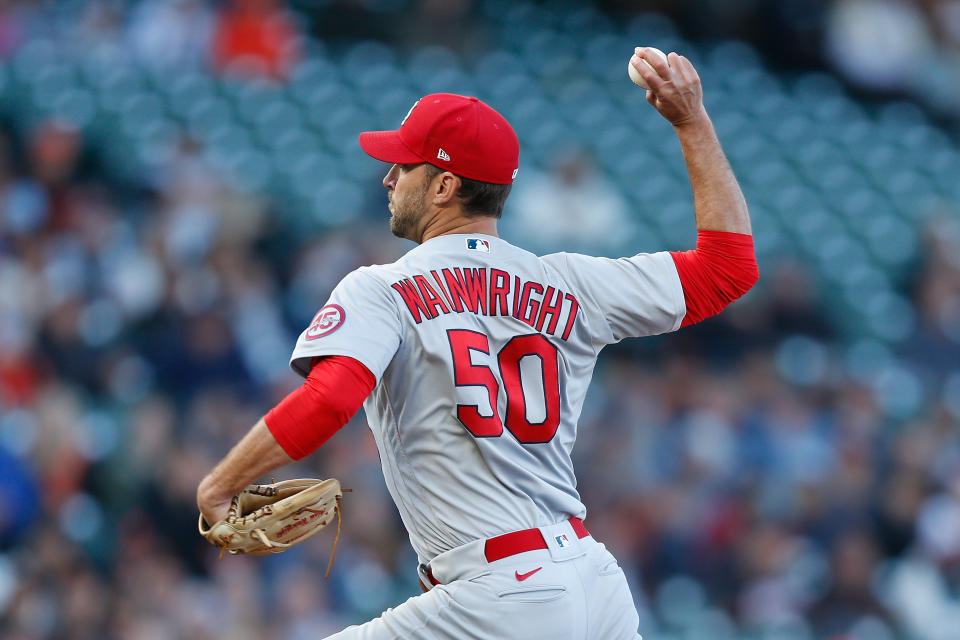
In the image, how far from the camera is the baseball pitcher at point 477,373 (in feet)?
8.01

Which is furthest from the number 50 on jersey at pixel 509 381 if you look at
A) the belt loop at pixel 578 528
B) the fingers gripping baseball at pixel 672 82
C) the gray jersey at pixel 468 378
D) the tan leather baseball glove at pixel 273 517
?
the fingers gripping baseball at pixel 672 82

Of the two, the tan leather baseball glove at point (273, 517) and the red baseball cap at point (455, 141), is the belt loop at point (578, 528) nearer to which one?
the tan leather baseball glove at point (273, 517)

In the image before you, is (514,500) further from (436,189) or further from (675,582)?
(675,582)

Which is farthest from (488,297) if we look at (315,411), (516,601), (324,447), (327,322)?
(324,447)

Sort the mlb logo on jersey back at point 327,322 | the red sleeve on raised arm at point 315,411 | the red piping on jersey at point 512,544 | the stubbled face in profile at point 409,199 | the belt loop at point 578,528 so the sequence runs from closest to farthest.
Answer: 1. the red sleeve on raised arm at point 315,411
2. the mlb logo on jersey back at point 327,322
3. the red piping on jersey at point 512,544
4. the belt loop at point 578,528
5. the stubbled face in profile at point 409,199

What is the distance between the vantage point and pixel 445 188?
9.10 ft

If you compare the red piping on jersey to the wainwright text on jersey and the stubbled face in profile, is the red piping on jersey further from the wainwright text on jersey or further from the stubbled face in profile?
the stubbled face in profile

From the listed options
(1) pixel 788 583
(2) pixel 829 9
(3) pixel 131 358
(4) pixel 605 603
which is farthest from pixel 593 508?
(2) pixel 829 9

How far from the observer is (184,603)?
6.19 meters

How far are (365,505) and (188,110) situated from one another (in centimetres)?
400

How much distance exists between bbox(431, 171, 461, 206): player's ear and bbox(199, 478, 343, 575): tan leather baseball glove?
71cm

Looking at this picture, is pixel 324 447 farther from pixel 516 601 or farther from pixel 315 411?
pixel 315 411

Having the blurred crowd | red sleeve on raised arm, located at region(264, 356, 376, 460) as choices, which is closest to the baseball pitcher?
red sleeve on raised arm, located at region(264, 356, 376, 460)

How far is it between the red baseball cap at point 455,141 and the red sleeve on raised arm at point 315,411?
629 millimetres
